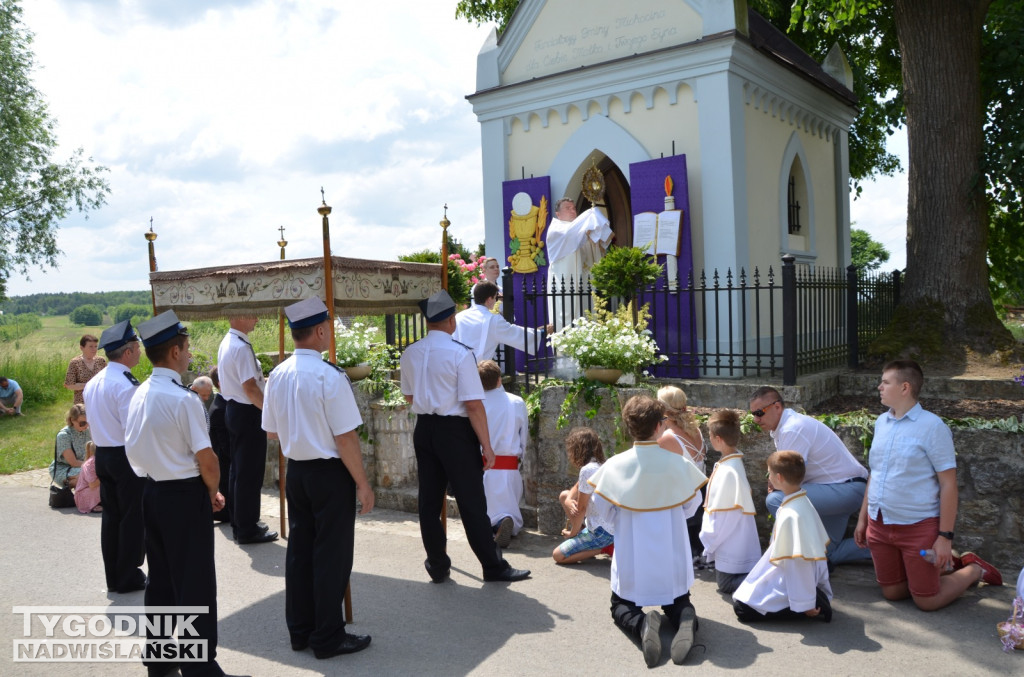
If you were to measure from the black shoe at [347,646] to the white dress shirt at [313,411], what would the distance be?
110 centimetres

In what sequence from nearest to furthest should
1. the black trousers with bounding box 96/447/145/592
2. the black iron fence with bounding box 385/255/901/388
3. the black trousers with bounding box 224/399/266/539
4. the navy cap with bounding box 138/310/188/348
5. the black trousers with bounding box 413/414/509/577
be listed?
1. the navy cap with bounding box 138/310/188/348
2. the black trousers with bounding box 413/414/509/577
3. the black trousers with bounding box 96/447/145/592
4. the black trousers with bounding box 224/399/266/539
5. the black iron fence with bounding box 385/255/901/388

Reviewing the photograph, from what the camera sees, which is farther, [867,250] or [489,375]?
[867,250]

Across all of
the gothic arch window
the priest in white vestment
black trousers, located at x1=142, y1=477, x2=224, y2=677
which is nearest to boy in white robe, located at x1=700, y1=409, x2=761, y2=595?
black trousers, located at x1=142, y1=477, x2=224, y2=677

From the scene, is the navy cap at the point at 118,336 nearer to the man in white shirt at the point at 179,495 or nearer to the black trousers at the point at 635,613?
the man in white shirt at the point at 179,495

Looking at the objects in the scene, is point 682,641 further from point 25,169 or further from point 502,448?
point 25,169

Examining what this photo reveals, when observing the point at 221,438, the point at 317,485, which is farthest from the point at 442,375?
the point at 221,438

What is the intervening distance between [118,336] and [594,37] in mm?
8567

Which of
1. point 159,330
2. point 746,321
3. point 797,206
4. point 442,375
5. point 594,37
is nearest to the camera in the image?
point 159,330

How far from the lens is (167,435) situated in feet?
14.2

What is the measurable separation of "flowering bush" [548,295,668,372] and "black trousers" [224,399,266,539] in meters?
2.95

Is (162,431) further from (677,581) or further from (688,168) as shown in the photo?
(688,168)

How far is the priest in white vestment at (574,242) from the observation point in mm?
10273

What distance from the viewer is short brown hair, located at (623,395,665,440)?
4730 mm

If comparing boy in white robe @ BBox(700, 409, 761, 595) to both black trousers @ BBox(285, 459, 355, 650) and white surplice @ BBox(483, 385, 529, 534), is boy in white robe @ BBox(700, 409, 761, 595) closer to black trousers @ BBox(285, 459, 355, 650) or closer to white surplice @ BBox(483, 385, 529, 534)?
white surplice @ BBox(483, 385, 529, 534)
